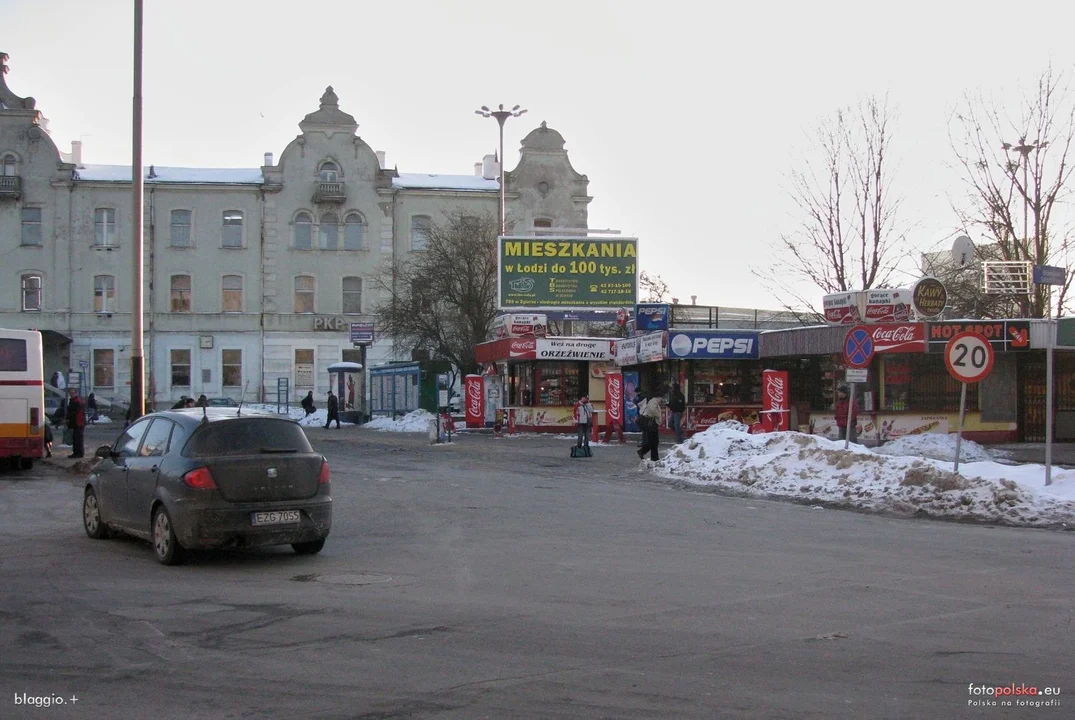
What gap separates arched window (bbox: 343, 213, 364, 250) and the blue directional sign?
5099cm

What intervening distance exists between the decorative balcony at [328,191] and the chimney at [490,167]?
32.5 ft

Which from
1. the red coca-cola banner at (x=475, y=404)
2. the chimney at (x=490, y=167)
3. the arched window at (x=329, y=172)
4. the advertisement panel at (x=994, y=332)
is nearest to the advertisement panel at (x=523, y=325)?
the red coca-cola banner at (x=475, y=404)

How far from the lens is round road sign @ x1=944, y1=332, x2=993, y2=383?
56.5ft

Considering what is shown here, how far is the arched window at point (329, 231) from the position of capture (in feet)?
211

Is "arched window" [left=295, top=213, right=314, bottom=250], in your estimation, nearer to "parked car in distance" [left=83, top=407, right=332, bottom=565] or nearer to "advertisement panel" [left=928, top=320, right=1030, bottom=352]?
"advertisement panel" [left=928, top=320, right=1030, bottom=352]

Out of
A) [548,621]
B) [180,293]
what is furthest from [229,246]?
[548,621]

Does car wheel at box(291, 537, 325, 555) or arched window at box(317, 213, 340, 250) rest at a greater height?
arched window at box(317, 213, 340, 250)

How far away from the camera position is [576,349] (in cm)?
4103

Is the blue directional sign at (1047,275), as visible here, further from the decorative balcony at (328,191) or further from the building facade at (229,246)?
the decorative balcony at (328,191)

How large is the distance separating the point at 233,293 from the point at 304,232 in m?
5.34

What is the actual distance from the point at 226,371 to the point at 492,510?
164ft

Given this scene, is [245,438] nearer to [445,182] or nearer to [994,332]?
[994,332]

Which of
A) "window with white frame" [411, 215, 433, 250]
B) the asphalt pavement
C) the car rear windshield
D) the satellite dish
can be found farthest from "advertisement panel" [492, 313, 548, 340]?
the car rear windshield

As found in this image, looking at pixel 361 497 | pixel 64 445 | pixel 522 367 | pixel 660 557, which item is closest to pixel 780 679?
pixel 660 557
